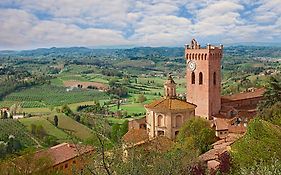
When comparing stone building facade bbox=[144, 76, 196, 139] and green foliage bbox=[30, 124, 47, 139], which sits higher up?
stone building facade bbox=[144, 76, 196, 139]

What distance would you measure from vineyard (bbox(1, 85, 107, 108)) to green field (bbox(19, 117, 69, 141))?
26088mm

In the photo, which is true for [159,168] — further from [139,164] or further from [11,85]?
[11,85]

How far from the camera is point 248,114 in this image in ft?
166

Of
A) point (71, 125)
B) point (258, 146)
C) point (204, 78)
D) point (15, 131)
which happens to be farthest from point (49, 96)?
point (258, 146)

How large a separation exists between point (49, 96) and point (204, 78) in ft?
251

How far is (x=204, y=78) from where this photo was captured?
168 ft

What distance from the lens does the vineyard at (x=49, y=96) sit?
110731 millimetres

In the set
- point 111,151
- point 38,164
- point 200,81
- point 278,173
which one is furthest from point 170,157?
point 200,81

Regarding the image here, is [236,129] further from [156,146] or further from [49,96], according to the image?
[49,96]

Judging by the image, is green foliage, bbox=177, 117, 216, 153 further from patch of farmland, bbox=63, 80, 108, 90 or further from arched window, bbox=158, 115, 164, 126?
patch of farmland, bbox=63, 80, 108, 90

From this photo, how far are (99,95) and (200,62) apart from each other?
252 feet

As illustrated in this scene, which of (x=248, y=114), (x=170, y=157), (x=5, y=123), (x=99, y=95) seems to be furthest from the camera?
(x=99, y=95)

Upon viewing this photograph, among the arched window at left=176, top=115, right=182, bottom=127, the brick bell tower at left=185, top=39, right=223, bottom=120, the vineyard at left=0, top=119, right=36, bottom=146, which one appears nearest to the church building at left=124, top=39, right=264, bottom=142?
the brick bell tower at left=185, top=39, right=223, bottom=120

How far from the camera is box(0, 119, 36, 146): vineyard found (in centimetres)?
6715
